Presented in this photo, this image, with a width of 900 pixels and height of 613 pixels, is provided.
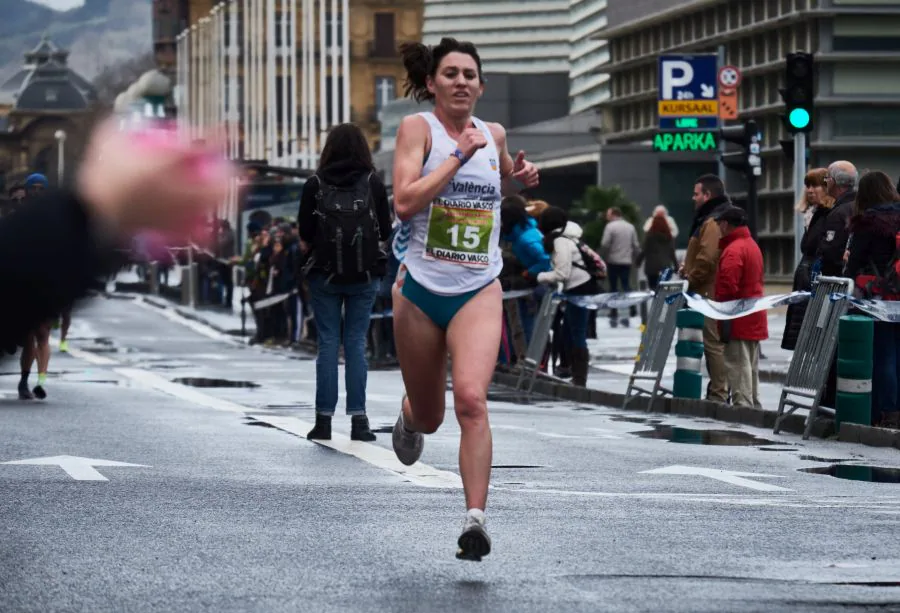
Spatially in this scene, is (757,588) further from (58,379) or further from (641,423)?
(58,379)

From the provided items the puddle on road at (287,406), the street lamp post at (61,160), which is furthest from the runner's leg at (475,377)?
the puddle on road at (287,406)

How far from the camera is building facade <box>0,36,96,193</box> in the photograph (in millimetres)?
3506

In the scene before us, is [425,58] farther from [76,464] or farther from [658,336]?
[658,336]

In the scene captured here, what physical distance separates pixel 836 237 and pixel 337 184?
4.40 m

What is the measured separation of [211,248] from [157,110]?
263 millimetres

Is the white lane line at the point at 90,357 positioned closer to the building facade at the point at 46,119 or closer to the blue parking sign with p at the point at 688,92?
the blue parking sign with p at the point at 688,92

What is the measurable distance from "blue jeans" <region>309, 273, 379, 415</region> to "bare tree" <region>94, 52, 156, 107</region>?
29.0 ft

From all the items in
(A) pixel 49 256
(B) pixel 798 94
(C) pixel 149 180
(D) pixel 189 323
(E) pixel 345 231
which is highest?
(B) pixel 798 94

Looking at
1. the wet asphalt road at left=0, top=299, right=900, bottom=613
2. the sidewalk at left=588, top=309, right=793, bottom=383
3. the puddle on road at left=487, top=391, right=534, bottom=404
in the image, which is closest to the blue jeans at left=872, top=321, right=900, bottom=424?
the wet asphalt road at left=0, top=299, right=900, bottom=613

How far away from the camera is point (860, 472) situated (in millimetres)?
12109

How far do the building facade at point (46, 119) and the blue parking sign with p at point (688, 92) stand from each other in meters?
28.2

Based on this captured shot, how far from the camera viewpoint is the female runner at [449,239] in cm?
773

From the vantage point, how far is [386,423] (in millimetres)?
16016

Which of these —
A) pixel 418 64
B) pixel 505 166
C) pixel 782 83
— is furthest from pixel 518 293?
pixel 782 83
